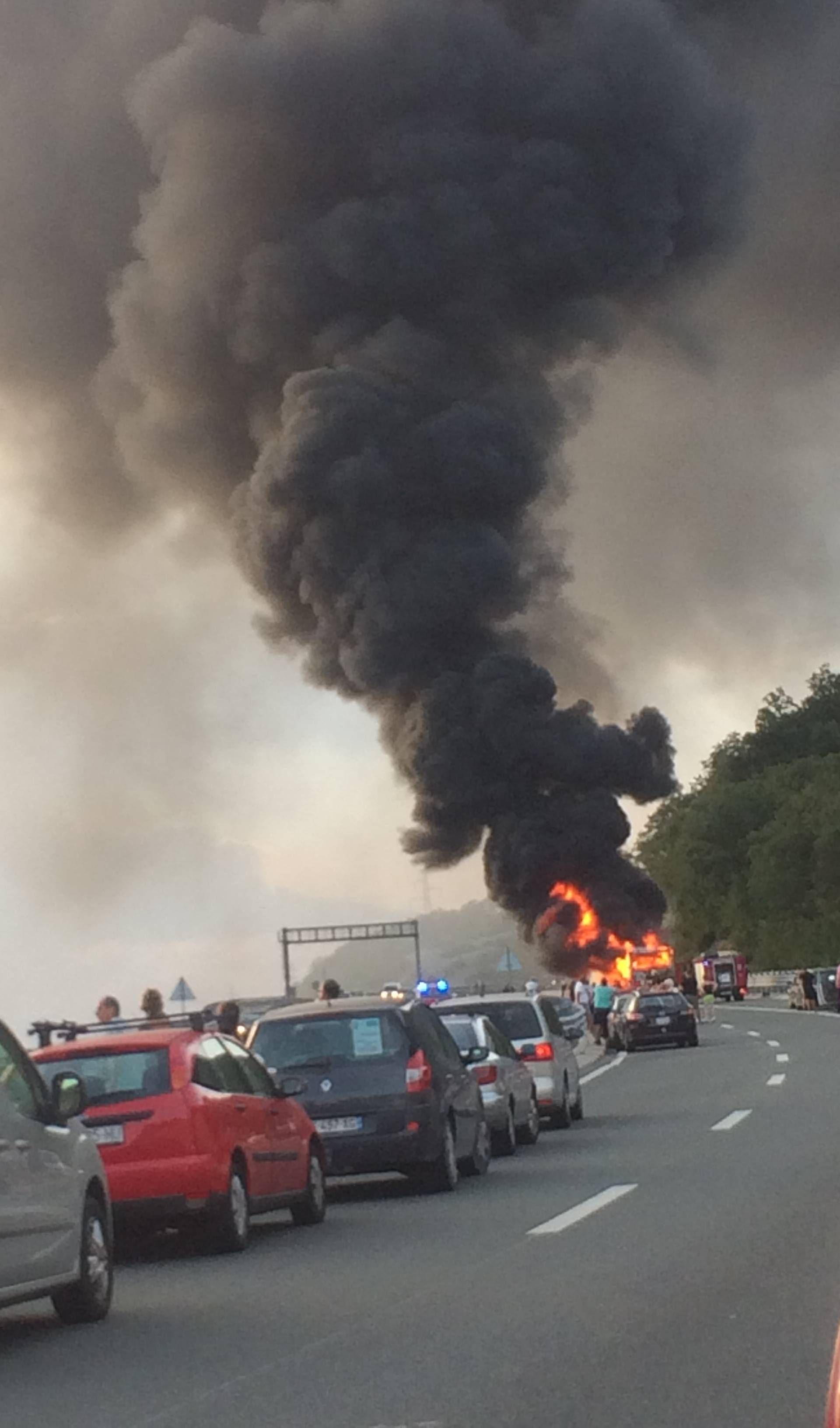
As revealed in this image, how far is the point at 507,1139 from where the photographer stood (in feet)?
63.4

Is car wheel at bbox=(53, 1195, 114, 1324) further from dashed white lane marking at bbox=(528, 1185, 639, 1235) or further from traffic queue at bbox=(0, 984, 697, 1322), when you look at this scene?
dashed white lane marking at bbox=(528, 1185, 639, 1235)

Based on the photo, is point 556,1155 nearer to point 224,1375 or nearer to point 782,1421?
point 224,1375

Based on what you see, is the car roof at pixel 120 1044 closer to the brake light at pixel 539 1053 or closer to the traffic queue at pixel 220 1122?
the traffic queue at pixel 220 1122

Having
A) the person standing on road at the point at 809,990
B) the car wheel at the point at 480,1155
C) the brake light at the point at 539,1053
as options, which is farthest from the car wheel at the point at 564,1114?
the person standing on road at the point at 809,990

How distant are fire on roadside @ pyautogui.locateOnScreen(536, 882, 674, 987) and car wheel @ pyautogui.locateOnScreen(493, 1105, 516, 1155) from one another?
34375 mm

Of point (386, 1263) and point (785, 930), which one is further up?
point (785, 930)

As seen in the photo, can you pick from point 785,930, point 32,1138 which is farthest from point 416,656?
point 785,930

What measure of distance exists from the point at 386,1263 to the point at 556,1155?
722 centimetres

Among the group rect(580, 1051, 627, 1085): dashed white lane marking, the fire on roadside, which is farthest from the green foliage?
rect(580, 1051, 627, 1085): dashed white lane marking

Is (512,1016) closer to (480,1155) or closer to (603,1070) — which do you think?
(480,1155)

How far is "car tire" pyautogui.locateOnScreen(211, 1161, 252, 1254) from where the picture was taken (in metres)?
12.6

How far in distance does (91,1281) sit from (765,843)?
348ft

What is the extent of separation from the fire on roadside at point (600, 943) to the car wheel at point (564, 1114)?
103 ft

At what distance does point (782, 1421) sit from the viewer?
650 cm
